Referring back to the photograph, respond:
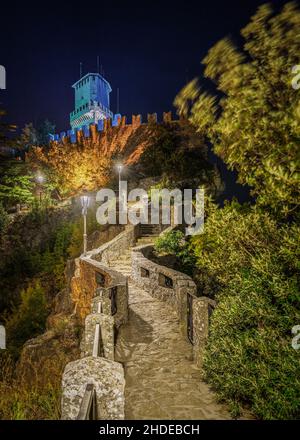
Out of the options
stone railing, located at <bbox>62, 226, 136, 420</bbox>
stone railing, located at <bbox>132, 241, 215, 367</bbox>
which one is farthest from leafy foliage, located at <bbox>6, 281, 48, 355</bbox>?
stone railing, located at <bbox>132, 241, 215, 367</bbox>

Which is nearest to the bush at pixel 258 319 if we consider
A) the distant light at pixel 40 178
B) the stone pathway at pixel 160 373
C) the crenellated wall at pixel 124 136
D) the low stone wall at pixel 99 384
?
the stone pathway at pixel 160 373

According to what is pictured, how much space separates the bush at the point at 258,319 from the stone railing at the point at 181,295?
86 cm

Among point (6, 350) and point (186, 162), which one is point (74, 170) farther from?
point (6, 350)

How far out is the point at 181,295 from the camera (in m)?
7.80

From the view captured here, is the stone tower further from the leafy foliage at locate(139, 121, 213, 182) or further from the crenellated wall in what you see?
the leafy foliage at locate(139, 121, 213, 182)

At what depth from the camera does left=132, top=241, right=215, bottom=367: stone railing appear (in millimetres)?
5609

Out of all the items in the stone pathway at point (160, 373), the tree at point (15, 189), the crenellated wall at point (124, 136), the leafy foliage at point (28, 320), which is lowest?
the leafy foliage at point (28, 320)

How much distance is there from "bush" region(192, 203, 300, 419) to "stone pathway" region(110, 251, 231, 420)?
18.5 inches

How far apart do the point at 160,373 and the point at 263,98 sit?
5.06 meters

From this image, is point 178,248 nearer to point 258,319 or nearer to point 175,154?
point 258,319

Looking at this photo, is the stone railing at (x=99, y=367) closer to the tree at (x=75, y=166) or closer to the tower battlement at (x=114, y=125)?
the tree at (x=75, y=166)

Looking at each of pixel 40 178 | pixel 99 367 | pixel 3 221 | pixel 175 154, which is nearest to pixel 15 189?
pixel 3 221

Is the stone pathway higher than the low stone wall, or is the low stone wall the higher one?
the low stone wall

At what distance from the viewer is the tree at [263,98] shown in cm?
308
